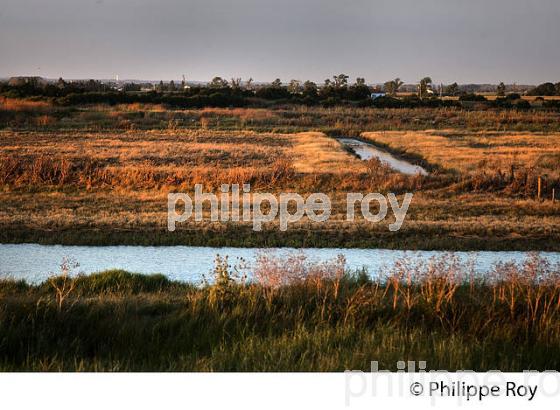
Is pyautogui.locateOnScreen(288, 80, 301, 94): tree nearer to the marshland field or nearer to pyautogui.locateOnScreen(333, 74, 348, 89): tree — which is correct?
pyautogui.locateOnScreen(333, 74, 348, 89): tree

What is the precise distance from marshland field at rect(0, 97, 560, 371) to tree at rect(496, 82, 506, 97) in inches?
24.6

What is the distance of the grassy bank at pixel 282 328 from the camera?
471 cm

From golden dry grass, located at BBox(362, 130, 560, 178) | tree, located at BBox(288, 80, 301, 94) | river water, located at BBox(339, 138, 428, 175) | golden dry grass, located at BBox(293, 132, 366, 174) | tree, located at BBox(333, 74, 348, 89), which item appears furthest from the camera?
river water, located at BBox(339, 138, 428, 175)

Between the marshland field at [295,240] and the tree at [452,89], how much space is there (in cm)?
60

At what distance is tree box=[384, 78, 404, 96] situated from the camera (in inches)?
387

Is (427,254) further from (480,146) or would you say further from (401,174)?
(480,146)

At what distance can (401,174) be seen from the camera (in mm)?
13086

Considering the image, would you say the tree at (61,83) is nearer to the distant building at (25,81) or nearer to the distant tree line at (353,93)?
the distant tree line at (353,93)

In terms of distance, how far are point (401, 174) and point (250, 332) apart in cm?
859

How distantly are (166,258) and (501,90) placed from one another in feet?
18.9

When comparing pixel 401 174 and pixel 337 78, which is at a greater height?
pixel 337 78

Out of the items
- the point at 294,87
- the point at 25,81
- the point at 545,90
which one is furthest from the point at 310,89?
the point at 25,81

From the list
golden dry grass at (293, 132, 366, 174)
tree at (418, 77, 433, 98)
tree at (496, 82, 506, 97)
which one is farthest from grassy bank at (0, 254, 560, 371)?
golden dry grass at (293, 132, 366, 174)
